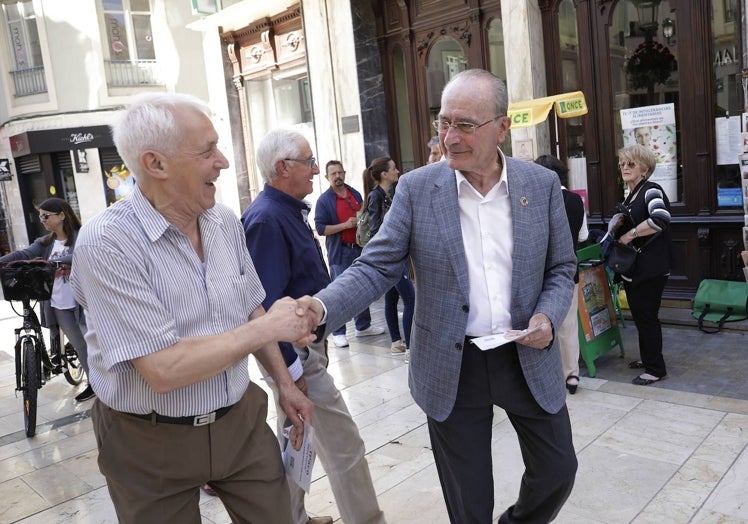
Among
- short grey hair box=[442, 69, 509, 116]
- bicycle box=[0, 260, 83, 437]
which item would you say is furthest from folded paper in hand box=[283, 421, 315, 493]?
bicycle box=[0, 260, 83, 437]

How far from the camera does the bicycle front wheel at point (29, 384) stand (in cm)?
554

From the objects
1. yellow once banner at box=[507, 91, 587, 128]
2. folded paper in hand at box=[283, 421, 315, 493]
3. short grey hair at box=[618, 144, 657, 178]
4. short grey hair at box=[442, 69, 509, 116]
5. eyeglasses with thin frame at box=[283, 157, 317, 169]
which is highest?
yellow once banner at box=[507, 91, 587, 128]

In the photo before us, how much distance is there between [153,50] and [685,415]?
20.1 metres

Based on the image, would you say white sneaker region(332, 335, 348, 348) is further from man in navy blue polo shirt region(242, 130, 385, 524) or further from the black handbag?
man in navy blue polo shirt region(242, 130, 385, 524)

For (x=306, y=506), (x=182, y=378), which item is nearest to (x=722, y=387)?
(x=306, y=506)

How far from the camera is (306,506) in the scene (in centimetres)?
384

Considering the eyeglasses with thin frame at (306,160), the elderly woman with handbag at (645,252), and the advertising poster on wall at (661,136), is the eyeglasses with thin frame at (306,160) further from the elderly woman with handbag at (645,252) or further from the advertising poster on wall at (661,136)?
the advertising poster on wall at (661,136)

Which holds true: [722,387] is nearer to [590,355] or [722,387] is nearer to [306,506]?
[590,355]

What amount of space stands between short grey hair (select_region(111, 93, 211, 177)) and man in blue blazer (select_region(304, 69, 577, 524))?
774 millimetres

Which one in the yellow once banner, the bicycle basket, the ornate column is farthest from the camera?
the ornate column

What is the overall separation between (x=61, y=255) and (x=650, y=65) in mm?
6384

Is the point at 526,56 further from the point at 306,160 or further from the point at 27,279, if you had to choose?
the point at 27,279

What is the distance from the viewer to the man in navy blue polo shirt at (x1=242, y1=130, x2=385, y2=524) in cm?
305

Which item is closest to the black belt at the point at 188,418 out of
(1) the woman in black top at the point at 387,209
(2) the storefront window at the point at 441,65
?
(1) the woman in black top at the point at 387,209
